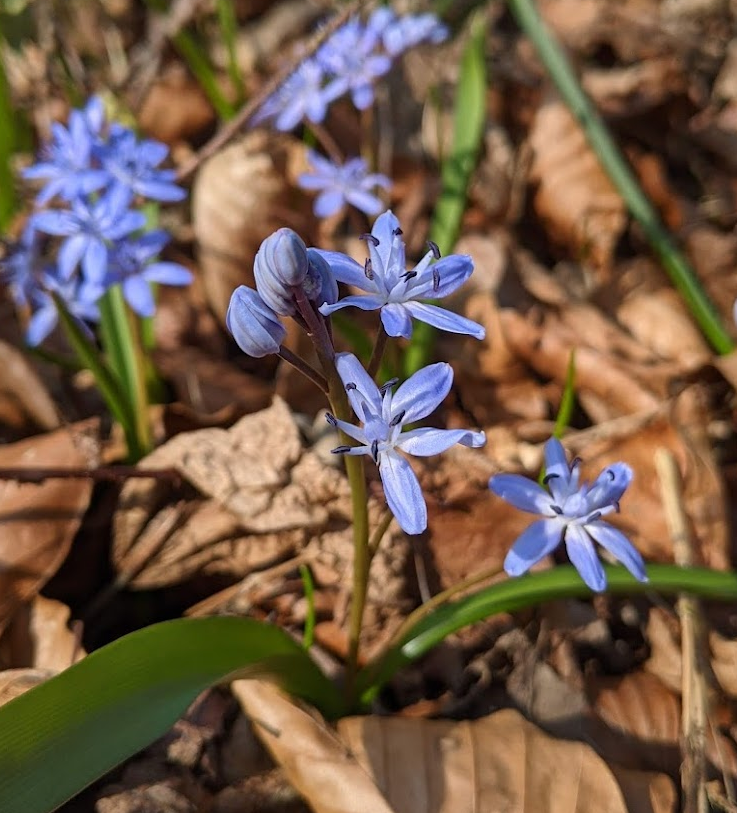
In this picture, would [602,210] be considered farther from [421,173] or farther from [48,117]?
[48,117]

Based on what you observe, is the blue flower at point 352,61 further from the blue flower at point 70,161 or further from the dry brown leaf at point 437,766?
the dry brown leaf at point 437,766

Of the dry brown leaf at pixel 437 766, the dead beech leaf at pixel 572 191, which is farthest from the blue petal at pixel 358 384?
the dead beech leaf at pixel 572 191

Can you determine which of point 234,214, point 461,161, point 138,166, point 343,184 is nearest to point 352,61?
point 343,184

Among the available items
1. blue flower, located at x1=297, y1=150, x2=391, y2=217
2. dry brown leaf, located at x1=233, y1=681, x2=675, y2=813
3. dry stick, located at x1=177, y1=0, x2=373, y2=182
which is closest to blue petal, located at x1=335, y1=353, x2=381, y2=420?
dry brown leaf, located at x1=233, y1=681, x2=675, y2=813

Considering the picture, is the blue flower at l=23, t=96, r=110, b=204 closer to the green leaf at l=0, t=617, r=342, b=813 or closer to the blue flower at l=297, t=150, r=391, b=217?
the blue flower at l=297, t=150, r=391, b=217

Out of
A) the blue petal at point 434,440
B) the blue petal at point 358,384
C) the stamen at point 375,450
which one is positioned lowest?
the blue petal at point 434,440

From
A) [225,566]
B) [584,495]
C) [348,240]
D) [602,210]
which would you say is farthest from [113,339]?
[602,210]
